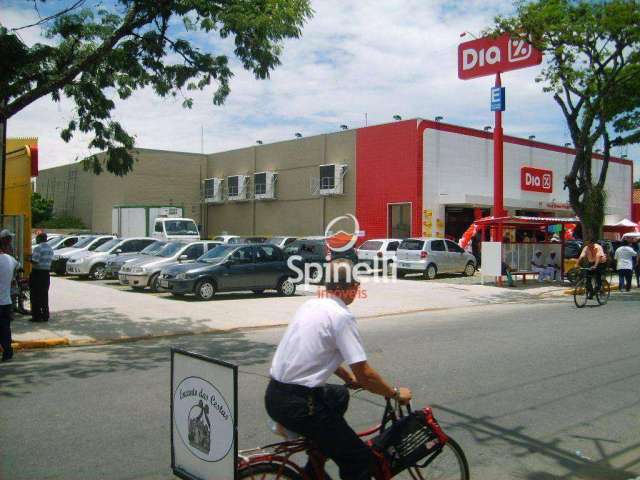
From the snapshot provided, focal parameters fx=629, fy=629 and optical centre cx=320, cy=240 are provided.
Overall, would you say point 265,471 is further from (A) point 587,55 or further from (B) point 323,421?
(A) point 587,55

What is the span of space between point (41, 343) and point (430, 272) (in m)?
17.1

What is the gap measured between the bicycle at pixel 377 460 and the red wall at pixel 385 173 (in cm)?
2792

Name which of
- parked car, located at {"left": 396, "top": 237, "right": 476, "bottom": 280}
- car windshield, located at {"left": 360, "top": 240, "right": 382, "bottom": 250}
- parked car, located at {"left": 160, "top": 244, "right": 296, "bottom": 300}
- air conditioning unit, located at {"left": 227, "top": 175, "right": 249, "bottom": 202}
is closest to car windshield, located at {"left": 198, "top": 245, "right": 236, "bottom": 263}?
parked car, located at {"left": 160, "top": 244, "right": 296, "bottom": 300}

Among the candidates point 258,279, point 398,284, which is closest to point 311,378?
point 258,279

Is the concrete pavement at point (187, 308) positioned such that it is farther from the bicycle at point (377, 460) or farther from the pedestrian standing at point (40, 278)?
the bicycle at point (377, 460)

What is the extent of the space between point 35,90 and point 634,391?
10.6m

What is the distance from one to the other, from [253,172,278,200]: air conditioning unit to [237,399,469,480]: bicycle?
35.7 m

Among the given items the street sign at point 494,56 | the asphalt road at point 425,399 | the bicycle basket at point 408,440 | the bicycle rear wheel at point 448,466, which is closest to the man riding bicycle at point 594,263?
the asphalt road at point 425,399

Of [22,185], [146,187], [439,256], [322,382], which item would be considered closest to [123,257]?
[22,185]

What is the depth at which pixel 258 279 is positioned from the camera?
17844mm

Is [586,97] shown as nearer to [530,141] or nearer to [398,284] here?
[398,284]

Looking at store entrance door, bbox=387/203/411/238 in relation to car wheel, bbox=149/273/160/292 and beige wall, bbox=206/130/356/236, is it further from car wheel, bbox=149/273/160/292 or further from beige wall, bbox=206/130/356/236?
car wheel, bbox=149/273/160/292

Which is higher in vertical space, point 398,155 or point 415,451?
point 398,155

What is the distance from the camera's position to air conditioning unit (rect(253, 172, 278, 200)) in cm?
3950
